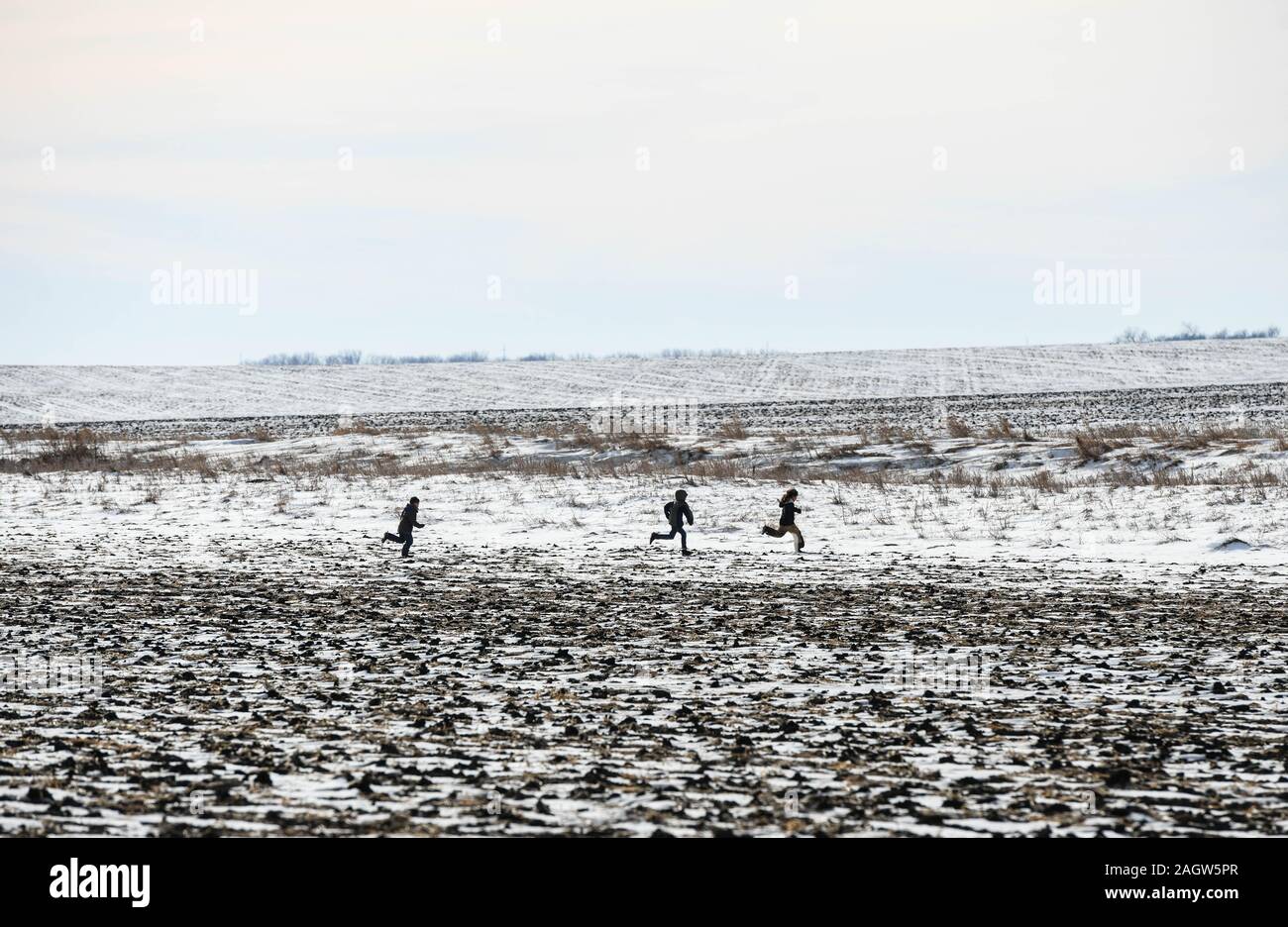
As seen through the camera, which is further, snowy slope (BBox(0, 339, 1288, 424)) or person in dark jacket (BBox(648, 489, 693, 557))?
snowy slope (BBox(0, 339, 1288, 424))

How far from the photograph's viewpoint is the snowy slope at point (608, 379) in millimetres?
85062

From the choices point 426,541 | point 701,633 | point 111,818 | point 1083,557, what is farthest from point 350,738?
point 426,541

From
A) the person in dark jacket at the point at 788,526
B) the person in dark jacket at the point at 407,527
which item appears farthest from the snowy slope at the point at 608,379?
the person in dark jacket at the point at 407,527

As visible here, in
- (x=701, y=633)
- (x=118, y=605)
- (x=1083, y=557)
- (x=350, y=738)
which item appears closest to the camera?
(x=350, y=738)

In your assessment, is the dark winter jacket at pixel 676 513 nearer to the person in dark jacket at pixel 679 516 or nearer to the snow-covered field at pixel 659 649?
the person in dark jacket at pixel 679 516

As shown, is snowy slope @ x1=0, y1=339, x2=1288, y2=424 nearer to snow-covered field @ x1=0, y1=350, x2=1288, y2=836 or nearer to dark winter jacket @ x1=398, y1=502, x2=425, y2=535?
snow-covered field @ x1=0, y1=350, x2=1288, y2=836

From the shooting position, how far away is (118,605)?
17.9 m

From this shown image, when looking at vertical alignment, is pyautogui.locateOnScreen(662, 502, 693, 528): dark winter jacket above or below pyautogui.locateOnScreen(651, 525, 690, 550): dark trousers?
above

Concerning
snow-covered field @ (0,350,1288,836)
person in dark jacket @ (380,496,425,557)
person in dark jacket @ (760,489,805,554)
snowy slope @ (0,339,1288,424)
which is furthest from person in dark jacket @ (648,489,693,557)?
snowy slope @ (0,339,1288,424)

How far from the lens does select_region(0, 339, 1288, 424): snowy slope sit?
279 feet

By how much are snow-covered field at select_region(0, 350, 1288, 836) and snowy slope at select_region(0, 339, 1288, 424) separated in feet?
148

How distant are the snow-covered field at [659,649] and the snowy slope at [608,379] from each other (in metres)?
45.1
